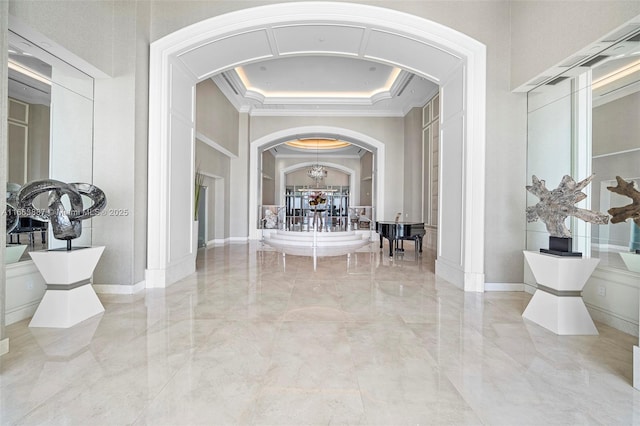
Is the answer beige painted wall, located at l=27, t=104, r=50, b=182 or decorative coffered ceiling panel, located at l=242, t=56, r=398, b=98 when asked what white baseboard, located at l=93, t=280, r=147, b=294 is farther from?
decorative coffered ceiling panel, located at l=242, t=56, r=398, b=98

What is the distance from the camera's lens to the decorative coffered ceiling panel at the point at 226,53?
16.0ft

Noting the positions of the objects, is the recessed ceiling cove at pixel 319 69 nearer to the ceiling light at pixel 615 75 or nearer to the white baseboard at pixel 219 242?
the ceiling light at pixel 615 75

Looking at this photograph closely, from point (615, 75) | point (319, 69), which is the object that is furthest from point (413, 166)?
point (615, 75)

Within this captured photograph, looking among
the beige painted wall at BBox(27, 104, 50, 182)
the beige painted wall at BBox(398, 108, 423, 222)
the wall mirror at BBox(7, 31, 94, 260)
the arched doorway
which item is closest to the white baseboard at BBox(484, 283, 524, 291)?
the arched doorway

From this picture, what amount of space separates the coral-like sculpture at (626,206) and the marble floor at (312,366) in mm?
1132

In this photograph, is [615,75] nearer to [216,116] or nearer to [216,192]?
[216,116]

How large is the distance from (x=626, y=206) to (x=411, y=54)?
3.57 m

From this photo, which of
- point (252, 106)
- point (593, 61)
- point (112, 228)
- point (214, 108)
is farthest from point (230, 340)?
point (252, 106)

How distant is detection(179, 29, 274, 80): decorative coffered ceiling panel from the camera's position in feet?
16.0

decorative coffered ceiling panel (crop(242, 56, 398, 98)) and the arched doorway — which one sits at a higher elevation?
decorative coffered ceiling panel (crop(242, 56, 398, 98))

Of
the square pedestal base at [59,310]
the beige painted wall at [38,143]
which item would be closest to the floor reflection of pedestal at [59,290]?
the square pedestal base at [59,310]

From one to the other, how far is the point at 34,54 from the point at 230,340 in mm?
3730

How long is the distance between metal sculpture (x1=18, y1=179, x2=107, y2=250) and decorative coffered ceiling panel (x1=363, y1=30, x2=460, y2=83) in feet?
14.6

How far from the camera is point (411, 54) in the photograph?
5133mm
